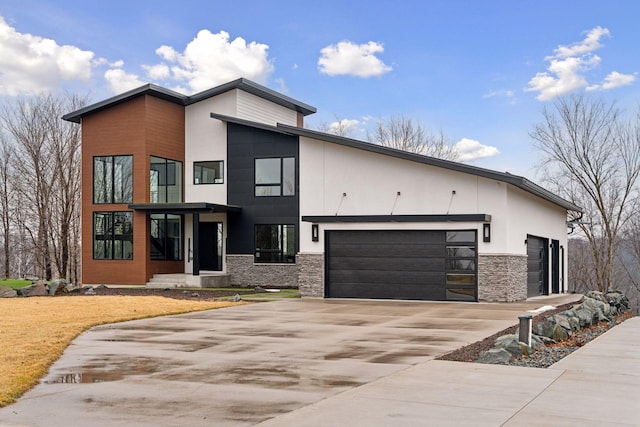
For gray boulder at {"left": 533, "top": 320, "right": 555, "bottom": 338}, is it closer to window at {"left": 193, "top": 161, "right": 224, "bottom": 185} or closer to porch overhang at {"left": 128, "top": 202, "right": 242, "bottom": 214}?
porch overhang at {"left": 128, "top": 202, "right": 242, "bottom": 214}

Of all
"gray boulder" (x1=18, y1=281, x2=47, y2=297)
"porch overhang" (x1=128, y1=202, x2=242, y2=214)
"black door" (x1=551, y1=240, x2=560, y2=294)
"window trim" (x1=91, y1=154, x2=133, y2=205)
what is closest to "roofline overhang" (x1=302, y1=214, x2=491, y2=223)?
"porch overhang" (x1=128, y1=202, x2=242, y2=214)

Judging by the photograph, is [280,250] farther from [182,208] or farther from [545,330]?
[545,330]

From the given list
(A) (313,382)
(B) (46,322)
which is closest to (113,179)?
(B) (46,322)

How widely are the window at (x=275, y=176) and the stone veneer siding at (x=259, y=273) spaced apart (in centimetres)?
300

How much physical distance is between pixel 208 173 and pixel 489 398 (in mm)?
24825

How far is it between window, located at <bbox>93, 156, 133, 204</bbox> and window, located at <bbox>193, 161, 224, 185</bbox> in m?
2.91

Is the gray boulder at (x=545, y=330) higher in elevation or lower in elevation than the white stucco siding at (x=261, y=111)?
lower

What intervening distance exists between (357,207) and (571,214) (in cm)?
1840

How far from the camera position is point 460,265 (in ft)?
75.2

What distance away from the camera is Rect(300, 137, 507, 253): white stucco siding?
74.6 ft

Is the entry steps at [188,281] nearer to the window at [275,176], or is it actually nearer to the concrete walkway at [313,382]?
the window at [275,176]

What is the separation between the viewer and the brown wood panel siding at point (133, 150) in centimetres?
2988

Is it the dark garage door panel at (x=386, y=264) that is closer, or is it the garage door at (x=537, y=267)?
the dark garage door panel at (x=386, y=264)

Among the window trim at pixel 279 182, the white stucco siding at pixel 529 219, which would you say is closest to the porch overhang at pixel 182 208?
the window trim at pixel 279 182
